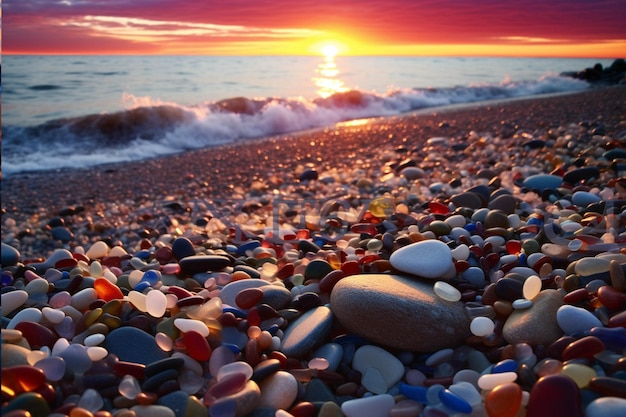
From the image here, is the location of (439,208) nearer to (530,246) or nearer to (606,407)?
(530,246)

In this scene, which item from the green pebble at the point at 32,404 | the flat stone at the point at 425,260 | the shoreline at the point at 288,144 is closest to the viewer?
the green pebble at the point at 32,404

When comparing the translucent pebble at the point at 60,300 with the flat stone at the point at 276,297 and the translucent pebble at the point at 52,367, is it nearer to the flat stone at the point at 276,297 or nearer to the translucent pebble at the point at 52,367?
the translucent pebble at the point at 52,367

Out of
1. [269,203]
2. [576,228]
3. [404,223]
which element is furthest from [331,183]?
[576,228]

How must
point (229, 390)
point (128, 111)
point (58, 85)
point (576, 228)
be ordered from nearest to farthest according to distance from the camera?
point (229, 390), point (576, 228), point (128, 111), point (58, 85)

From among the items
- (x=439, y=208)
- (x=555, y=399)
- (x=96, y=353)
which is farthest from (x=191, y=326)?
(x=439, y=208)

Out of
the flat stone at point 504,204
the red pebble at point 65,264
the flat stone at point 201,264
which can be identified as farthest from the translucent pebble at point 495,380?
the red pebble at point 65,264

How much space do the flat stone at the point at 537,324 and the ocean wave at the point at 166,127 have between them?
6.92 m

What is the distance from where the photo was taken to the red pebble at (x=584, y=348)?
1655mm

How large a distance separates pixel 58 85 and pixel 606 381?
15.7m

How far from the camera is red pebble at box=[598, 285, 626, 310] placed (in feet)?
6.16

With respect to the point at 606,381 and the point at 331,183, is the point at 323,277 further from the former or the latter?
the point at 331,183

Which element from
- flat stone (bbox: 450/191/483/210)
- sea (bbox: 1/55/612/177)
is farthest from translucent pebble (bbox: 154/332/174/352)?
sea (bbox: 1/55/612/177)

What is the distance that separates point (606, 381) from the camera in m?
1.50

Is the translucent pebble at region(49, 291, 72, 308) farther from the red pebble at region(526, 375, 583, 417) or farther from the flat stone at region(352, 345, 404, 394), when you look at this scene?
the red pebble at region(526, 375, 583, 417)
